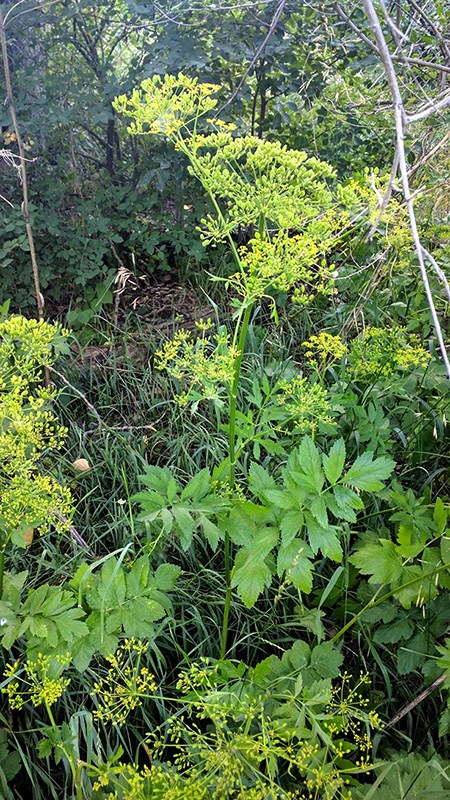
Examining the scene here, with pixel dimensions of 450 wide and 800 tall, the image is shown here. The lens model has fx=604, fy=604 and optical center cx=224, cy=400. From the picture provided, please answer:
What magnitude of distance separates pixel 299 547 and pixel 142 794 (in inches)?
27.9

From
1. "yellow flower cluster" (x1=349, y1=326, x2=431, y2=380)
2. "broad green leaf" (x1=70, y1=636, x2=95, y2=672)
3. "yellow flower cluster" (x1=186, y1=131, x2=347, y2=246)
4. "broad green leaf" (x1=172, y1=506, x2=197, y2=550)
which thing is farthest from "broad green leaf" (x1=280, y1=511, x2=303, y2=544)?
"yellow flower cluster" (x1=349, y1=326, x2=431, y2=380)

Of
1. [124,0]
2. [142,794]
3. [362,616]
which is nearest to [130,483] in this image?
[362,616]

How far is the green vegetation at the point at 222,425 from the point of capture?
1.62 metres

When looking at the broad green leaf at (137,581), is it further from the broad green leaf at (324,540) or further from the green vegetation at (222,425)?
the broad green leaf at (324,540)

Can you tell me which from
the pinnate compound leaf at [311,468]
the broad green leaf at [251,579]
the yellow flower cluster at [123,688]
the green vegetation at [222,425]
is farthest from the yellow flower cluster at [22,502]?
the pinnate compound leaf at [311,468]

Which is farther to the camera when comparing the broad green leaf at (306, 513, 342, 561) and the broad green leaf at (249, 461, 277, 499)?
the broad green leaf at (249, 461, 277, 499)

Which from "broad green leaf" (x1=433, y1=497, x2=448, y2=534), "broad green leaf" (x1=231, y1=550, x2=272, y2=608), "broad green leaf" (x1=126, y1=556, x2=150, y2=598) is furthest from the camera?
"broad green leaf" (x1=433, y1=497, x2=448, y2=534)

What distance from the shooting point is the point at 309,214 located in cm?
155

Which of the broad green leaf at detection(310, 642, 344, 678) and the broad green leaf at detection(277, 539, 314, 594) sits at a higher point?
the broad green leaf at detection(277, 539, 314, 594)

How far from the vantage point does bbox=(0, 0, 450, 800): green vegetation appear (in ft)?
5.32

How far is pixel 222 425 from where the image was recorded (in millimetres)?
1806

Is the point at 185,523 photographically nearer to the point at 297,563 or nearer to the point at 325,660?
the point at 297,563

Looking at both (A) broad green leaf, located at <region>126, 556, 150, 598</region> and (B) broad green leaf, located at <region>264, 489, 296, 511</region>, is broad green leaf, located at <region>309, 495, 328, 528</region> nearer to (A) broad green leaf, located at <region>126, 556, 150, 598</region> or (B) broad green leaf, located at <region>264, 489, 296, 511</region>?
(B) broad green leaf, located at <region>264, 489, 296, 511</region>

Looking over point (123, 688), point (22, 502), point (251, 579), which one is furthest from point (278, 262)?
point (123, 688)
